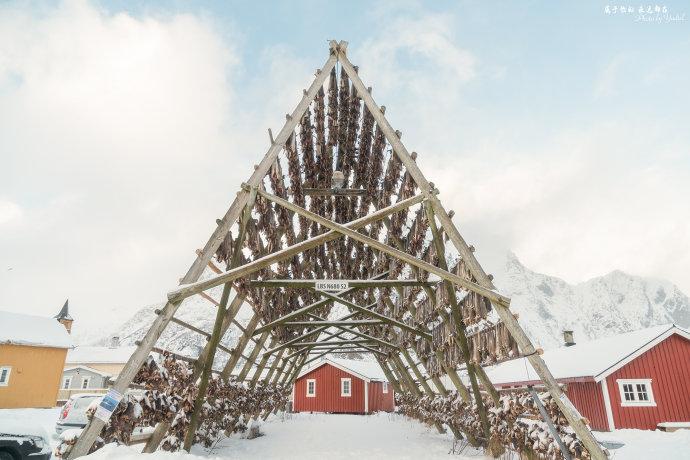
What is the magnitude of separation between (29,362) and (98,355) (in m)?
22.4

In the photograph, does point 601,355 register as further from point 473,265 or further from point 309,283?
point 309,283

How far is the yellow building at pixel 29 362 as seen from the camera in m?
21.9

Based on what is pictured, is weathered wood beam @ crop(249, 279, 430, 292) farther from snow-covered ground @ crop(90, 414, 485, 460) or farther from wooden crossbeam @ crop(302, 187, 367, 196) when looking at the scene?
snow-covered ground @ crop(90, 414, 485, 460)

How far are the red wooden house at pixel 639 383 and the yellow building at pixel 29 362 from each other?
2696 centimetres

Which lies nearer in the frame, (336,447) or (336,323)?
(336,447)

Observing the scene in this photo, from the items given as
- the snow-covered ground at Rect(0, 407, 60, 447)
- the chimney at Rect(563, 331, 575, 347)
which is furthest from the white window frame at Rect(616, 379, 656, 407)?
the snow-covered ground at Rect(0, 407, 60, 447)

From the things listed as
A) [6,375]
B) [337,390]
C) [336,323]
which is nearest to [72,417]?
[336,323]

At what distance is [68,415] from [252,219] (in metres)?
8.74

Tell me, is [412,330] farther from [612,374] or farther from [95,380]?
[95,380]

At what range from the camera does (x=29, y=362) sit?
23062 mm

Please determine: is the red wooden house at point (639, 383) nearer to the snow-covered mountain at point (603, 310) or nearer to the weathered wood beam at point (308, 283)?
the weathered wood beam at point (308, 283)

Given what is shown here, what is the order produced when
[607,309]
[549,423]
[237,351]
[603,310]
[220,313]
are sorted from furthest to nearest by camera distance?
[607,309] → [603,310] → [237,351] → [220,313] → [549,423]

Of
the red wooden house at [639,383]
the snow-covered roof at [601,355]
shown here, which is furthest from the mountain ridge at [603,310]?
the red wooden house at [639,383]

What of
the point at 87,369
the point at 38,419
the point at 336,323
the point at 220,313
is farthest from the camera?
the point at 87,369
